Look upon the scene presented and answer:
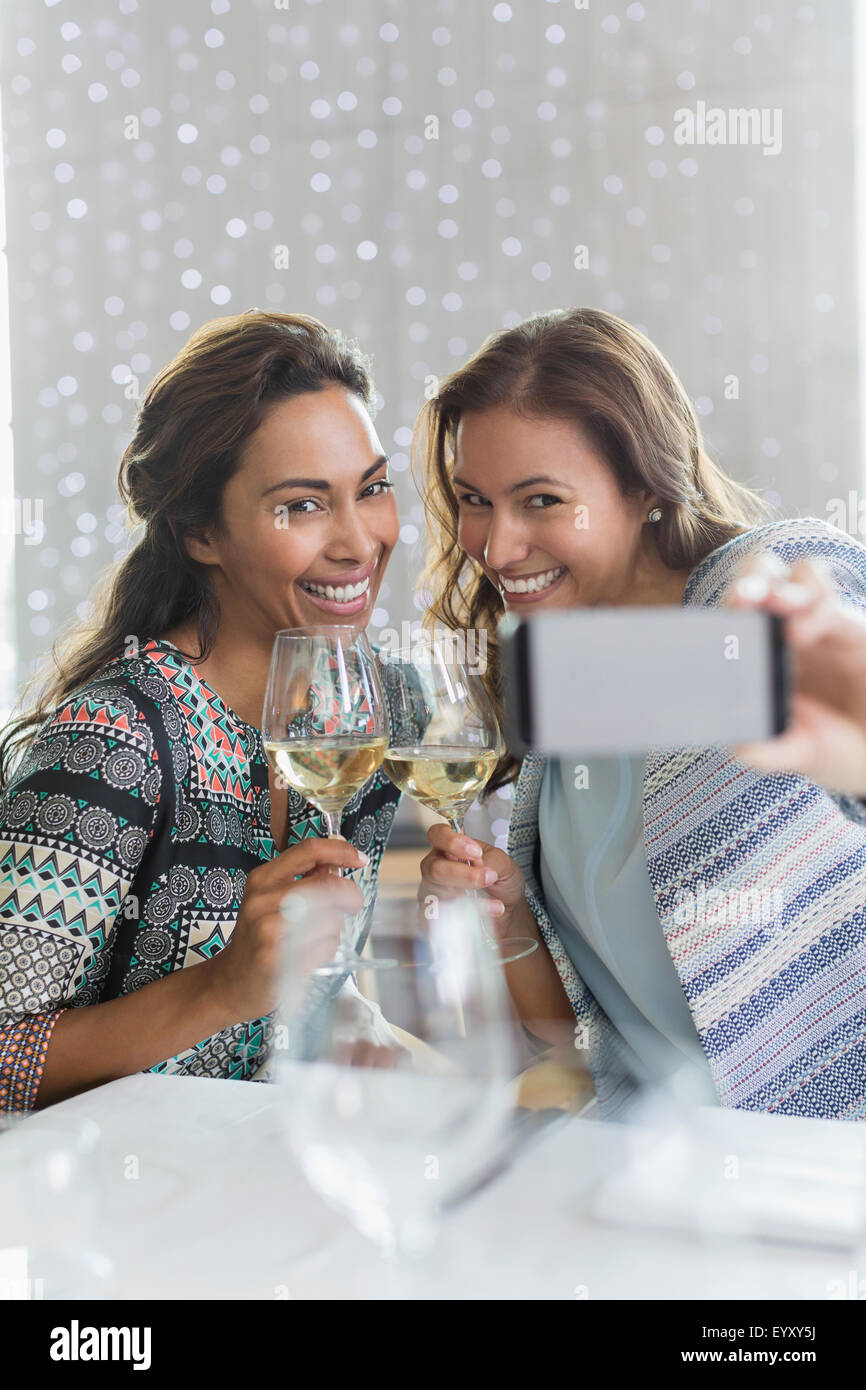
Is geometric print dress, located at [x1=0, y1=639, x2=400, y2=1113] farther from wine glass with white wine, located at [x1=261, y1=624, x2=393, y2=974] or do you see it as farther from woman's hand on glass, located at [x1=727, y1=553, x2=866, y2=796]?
woman's hand on glass, located at [x1=727, y1=553, x2=866, y2=796]

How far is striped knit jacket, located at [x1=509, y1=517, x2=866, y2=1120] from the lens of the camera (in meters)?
0.90

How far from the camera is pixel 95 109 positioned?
3.39 metres

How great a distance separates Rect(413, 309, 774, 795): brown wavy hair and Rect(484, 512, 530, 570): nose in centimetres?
10

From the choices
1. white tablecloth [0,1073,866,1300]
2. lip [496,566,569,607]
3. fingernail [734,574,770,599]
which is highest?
fingernail [734,574,770,599]

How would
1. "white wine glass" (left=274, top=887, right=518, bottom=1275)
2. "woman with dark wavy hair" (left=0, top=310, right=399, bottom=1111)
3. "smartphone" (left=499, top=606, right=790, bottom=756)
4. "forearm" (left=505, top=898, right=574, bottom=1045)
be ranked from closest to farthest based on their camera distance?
"smartphone" (left=499, top=606, right=790, bottom=756) → "white wine glass" (left=274, top=887, right=518, bottom=1275) → "woman with dark wavy hair" (left=0, top=310, right=399, bottom=1111) → "forearm" (left=505, top=898, right=574, bottom=1045)

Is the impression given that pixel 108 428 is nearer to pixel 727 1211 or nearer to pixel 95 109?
pixel 95 109

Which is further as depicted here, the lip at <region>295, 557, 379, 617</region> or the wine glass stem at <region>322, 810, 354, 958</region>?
the lip at <region>295, 557, 379, 617</region>

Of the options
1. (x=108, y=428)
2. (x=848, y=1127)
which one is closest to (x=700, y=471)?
(x=848, y=1127)

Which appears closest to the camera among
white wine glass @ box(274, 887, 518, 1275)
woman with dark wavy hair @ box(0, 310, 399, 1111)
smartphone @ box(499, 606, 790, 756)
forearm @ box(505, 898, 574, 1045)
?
smartphone @ box(499, 606, 790, 756)

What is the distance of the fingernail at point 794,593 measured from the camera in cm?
40

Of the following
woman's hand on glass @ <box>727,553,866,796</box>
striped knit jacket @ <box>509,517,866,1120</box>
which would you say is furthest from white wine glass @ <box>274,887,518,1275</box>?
striped knit jacket @ <box>509,517,866,1120</box>

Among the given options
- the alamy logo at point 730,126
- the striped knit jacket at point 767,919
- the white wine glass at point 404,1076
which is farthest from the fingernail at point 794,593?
the alamy logo at point 730,126

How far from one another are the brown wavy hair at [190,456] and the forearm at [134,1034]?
359mm

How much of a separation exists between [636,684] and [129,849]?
0.69 m
